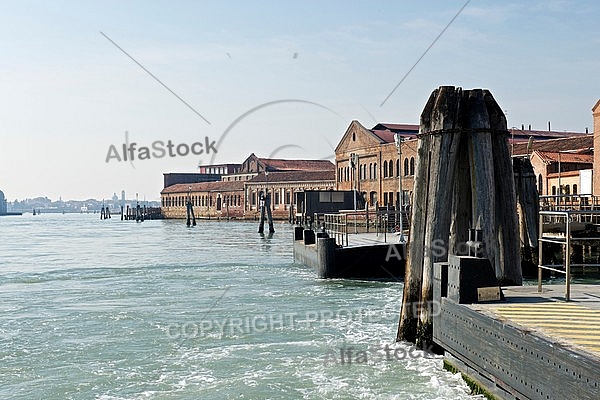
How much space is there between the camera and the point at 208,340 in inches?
492

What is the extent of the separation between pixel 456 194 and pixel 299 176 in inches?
3162

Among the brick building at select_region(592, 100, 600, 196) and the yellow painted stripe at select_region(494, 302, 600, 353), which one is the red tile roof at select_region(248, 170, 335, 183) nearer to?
the brick building at select_region(592, 100, 600, 196)

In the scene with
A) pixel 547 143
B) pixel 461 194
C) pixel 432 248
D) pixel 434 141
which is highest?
pixel 547 143

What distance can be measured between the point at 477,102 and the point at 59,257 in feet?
92.2

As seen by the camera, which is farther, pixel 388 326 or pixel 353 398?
pixel 388 326

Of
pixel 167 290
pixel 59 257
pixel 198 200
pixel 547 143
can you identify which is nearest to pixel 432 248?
pixel 167 290

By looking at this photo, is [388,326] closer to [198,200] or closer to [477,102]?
[477,102]

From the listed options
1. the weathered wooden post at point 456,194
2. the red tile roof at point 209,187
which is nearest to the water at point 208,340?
the weathered wooden post at point 456,194

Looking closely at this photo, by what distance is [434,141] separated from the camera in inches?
404

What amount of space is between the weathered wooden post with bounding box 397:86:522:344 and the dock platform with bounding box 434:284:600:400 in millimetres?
1038

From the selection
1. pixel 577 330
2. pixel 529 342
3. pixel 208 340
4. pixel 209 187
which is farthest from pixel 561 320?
pixel 209 187

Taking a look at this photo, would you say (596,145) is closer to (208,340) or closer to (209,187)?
(208,340)

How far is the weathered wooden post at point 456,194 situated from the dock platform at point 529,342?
1038 millimetres

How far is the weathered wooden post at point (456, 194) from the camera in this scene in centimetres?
997
